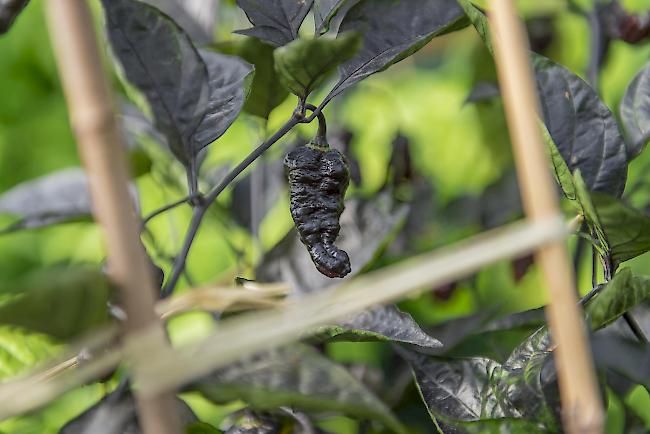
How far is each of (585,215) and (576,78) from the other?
112 mm

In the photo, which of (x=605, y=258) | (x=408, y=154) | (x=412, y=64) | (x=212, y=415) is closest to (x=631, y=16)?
(x=408, y=154)

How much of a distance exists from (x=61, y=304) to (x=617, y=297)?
11.5 inches

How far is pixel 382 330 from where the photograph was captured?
476 millimetres

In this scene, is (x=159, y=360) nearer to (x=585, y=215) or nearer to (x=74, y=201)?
(x=585, y=215)

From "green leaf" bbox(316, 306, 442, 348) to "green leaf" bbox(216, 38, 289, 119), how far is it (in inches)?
7.4

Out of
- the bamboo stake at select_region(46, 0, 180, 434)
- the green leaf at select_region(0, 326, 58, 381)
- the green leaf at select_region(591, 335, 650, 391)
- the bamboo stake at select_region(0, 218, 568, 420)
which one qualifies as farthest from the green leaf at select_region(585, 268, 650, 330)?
the green leaf at select_region(0, 326, 58, 381)

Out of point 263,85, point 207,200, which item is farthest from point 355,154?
point 207,200

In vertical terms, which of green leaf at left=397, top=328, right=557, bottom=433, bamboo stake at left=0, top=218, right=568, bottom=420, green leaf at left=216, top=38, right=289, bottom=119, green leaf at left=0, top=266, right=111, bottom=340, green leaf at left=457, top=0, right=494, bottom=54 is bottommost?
green leaf at left=397, top=328, right=557, bottom=433

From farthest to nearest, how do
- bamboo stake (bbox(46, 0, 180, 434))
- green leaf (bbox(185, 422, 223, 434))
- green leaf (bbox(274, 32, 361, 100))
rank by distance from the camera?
green leaf (bbox(185, 422, 223, 434))
green leaf (bbox(274, 32, 361, 100))
bamboo stake (bbox(46, 0, 180, 434))

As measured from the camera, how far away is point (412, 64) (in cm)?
174

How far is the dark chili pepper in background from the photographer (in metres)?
0.45

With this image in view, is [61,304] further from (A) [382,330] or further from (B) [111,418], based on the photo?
(A) [382,330]

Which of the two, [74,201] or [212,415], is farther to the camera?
[212,415]

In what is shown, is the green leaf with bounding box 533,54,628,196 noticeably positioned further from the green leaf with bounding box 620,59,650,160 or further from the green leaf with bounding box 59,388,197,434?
the green leaf with bounding box 59,388,197,434
